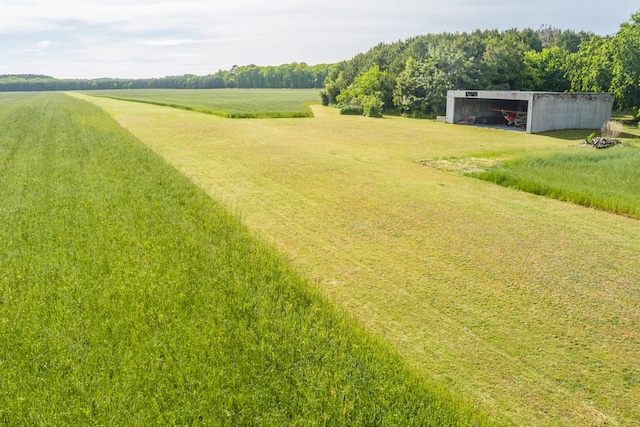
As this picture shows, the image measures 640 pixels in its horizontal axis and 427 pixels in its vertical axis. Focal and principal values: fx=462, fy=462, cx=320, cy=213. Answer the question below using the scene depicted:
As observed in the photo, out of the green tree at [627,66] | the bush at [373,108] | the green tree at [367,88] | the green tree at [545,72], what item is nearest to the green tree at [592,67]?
the green tree at [545,72]

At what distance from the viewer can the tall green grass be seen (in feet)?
42.5

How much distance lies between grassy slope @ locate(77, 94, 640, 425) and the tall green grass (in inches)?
25.7

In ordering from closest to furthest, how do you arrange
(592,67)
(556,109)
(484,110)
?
(556,109)
(484,110)
(592,67)

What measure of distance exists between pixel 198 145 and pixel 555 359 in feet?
70.2

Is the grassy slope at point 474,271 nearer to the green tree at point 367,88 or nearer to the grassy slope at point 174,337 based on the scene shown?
the grassy slope at point 174,337

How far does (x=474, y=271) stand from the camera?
8.72m

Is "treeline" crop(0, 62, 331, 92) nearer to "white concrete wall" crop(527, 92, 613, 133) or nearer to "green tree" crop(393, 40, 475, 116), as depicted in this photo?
"green tree" crop(393, 40, 475, 116)

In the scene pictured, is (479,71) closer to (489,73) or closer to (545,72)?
(489,73)

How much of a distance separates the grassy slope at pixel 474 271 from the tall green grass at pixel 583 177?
652mm

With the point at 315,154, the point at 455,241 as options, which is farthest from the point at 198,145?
the point at 455,241

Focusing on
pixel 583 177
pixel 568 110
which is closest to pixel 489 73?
pixel 568 110

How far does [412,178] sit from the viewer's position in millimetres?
16562

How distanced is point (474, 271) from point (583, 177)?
9.20m

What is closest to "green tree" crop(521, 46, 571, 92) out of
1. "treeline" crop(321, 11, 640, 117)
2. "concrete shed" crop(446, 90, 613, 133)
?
"treeline" crop(321, 11, 640, 117)
